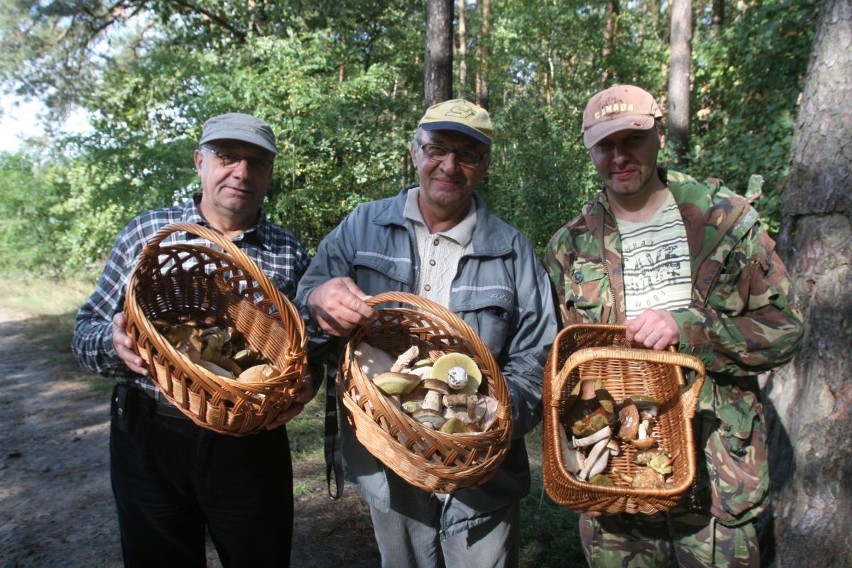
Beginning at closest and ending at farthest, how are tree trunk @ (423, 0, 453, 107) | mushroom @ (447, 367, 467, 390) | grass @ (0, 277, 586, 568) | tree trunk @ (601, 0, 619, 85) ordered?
mushroom @ (447, 367, 467, 390)
grass @ (0, 277, 586, 568)
tree trunk @ (423, 0, 453, 107)
tree trunk @ (601, 0, 619, 85)

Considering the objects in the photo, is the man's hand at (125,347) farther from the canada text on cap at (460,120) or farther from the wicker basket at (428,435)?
Answer: the canada text on cap at (460,120)

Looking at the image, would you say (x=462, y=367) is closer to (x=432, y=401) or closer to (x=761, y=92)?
(x=432, y=401)

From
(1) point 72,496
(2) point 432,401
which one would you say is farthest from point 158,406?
(1) point 72,496

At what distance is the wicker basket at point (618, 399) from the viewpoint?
1.82 metres

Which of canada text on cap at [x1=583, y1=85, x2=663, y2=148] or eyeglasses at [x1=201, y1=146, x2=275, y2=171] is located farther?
eyeglasses at [x1=201, y1=146, x2=275, y2=171]

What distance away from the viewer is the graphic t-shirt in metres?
2.22

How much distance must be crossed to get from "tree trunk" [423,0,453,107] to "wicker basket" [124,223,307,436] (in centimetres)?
397

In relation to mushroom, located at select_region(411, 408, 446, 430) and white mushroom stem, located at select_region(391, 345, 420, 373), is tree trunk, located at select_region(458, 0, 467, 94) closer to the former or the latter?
white mushroom stem, located at select_region(391, 345, 420, 373)

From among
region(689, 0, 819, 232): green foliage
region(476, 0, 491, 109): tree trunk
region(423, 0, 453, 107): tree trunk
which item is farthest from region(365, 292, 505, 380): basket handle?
region(476, 0, 491, 109): tree trunk

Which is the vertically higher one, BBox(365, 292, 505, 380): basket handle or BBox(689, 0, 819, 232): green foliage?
BBox(689, 0, 819, 232): green foliage

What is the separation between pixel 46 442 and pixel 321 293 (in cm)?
514

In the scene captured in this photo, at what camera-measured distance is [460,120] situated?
209 cm

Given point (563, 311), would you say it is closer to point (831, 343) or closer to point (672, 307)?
point (672, 307)

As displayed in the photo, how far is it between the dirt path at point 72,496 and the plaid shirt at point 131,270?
1.95 m
